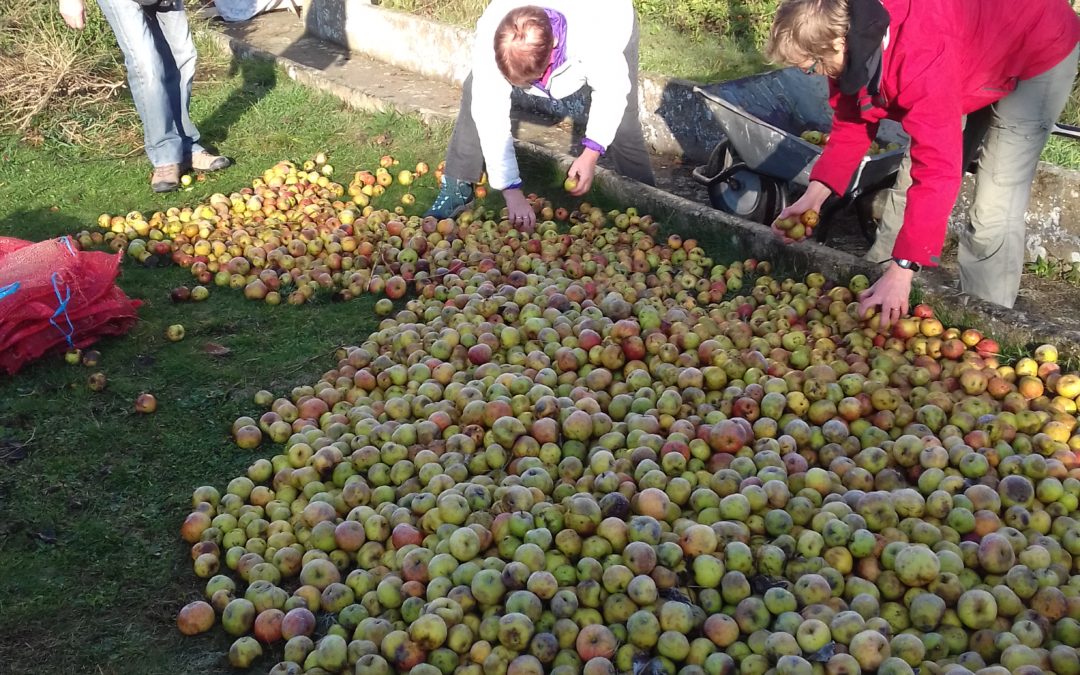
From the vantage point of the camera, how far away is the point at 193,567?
2.88 metres

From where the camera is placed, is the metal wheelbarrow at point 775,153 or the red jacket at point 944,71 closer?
the red jacket at point 944,71

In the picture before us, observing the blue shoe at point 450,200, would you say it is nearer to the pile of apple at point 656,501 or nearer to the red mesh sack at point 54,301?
the pile of apple at point 656,501

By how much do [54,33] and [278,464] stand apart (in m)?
5.84

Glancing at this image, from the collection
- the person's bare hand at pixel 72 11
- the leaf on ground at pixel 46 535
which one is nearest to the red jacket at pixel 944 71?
the leaf on ground at pixel 46 535

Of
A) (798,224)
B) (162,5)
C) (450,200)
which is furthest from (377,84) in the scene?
(798,224)

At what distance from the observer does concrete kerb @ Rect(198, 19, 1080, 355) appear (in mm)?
3594

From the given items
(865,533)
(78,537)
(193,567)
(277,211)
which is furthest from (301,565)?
(277,211)

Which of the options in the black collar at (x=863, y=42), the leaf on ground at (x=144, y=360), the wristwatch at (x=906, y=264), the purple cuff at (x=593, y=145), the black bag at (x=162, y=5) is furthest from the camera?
the black bag at (x=162, y=5)

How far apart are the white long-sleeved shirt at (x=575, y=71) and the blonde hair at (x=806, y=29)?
1.33 metres

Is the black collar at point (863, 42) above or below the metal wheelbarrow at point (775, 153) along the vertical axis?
above

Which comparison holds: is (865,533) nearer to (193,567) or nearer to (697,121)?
(193,567)

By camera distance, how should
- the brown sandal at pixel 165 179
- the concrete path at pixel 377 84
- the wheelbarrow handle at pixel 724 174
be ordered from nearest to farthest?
the wheelbarrow handle at pixel 724 174 → the brown sandal at pixel 165 179 → the concrete path at pixel 377 84

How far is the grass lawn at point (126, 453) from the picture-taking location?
261 centimetres

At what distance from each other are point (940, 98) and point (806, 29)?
554mm
